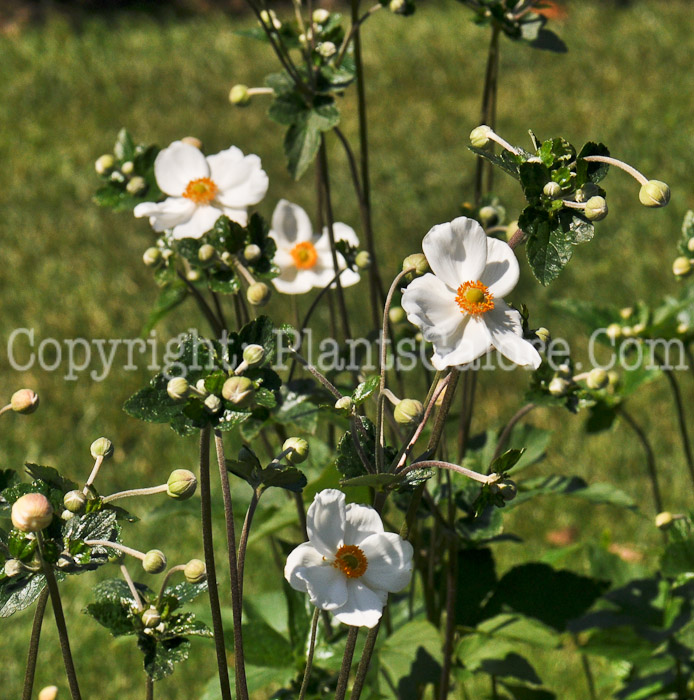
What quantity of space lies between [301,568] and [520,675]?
0.66m

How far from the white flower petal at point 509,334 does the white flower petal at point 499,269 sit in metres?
0.01

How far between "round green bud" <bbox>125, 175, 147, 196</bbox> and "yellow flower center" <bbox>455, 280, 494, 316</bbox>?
24.6 inches

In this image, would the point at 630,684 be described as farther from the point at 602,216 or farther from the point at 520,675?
the point at 602,216

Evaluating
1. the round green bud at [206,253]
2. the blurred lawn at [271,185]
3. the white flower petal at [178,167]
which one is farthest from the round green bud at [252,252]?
the blurred lawn at [271,185]

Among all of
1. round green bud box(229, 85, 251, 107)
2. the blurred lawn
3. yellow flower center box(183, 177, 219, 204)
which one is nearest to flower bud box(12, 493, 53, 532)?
yellow flower center box(183, 177, 219, 204)

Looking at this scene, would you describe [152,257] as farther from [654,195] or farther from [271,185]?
[271,185]

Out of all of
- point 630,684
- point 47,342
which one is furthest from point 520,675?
point 47,342

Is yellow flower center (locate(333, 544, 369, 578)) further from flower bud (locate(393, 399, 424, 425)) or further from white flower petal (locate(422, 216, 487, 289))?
white flower petal (locate(422, 216, 487, 289))

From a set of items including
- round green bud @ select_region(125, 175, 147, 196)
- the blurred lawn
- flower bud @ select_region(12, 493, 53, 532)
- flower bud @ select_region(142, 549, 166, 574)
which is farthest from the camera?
the blurred lawn

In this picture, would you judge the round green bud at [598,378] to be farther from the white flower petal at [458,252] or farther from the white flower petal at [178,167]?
the white flower petal at [178,167]

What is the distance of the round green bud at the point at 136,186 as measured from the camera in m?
1.27

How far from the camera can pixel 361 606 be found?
2.60ft

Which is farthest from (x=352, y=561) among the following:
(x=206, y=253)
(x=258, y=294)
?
(x=206, y=253)

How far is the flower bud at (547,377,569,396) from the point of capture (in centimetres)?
117
